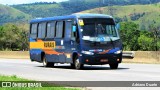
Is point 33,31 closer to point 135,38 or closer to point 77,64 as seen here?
point 77,64

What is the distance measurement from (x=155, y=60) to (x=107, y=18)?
8334mm

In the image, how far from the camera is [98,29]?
26250mm

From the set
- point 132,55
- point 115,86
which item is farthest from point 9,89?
point 132,55

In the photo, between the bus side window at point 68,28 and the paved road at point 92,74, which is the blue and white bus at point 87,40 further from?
the paved road at point 92,74

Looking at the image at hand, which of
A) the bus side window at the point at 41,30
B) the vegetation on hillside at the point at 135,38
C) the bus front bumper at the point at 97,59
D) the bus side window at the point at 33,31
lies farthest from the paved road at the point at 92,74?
the vegetation on hillside at the point at 135,38

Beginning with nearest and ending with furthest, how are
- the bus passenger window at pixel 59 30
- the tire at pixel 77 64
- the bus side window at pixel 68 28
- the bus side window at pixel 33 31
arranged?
1. the tire at pixel 77 64
2. the bus side window at pixel 68 28
3. the bus passenger window at pixel 59 30
4. the bus side window at pixel 33 31

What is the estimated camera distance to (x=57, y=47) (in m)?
29.2

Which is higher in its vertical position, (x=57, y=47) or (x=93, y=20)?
(x=93, y=20)

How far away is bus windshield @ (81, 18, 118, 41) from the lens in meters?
26.0

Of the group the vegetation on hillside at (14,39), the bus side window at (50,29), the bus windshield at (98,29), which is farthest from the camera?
the vegetation on hillside at (14,39)

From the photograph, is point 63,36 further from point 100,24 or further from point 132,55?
point 132,55

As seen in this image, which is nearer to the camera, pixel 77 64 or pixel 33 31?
pixel 77 64

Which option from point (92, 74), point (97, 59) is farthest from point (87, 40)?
point (92, 74)

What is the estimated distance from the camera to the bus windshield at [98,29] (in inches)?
1023
